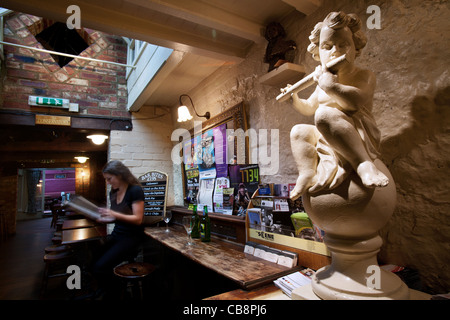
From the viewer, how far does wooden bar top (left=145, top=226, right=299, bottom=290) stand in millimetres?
1197

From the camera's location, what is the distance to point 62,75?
365 cm

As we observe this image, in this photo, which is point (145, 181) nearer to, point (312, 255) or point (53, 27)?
point (53, 27)

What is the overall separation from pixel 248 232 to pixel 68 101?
137 inches

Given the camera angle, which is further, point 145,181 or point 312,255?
point 145,181

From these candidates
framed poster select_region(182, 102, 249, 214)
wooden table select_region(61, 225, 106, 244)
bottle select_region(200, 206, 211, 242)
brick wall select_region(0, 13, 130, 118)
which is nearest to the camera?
bottle select_region(200, 206, 211, 242)

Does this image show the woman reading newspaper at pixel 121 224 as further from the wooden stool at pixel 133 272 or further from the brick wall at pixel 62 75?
the brick wall at pixel 62 75

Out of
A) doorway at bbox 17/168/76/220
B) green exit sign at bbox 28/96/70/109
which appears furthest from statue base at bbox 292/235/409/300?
doorway at bbox 17/168/76/220

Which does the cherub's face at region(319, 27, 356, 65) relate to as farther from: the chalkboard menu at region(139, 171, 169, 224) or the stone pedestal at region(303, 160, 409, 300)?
the chalkboard menu at region(139, 171, 169, 224)

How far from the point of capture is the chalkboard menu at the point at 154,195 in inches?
133

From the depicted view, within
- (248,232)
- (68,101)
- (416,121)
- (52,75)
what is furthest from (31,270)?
(416,121)

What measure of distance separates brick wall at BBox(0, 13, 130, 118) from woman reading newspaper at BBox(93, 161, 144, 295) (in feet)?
5.65

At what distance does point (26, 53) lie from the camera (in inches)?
137

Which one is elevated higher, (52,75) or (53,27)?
(53,27)
